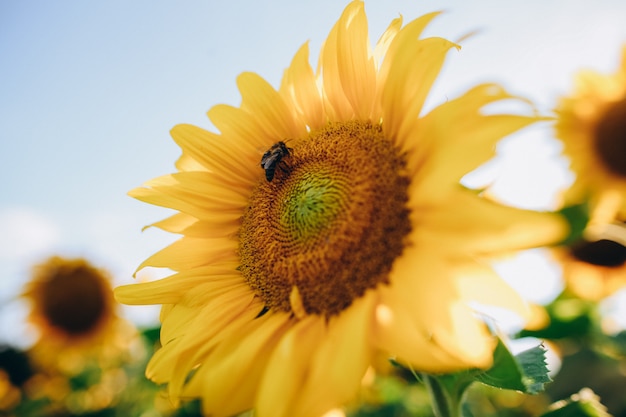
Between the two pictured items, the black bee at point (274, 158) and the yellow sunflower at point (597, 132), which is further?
the yellow sunflower at point (597, 132)

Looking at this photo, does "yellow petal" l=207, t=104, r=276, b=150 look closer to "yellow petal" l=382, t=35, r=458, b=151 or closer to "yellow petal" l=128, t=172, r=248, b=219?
"yellow petal" l=128, t=172, r=248, b=219

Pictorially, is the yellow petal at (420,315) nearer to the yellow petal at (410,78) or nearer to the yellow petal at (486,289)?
the yellow petal at (486,289)

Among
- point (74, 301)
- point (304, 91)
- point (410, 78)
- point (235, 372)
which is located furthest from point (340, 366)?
point (74, 301)

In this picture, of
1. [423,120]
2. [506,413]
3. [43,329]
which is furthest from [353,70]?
[43,329]

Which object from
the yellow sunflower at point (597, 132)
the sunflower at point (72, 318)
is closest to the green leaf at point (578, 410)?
the yellow sunflower at point (597, 132)

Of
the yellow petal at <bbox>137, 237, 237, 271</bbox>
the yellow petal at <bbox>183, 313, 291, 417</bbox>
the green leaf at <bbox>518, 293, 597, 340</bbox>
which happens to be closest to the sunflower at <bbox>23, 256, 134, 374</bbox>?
the yellow petal at <bbox>137, 237, 237, 271</bbox>

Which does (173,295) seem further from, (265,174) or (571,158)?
(571,158)
